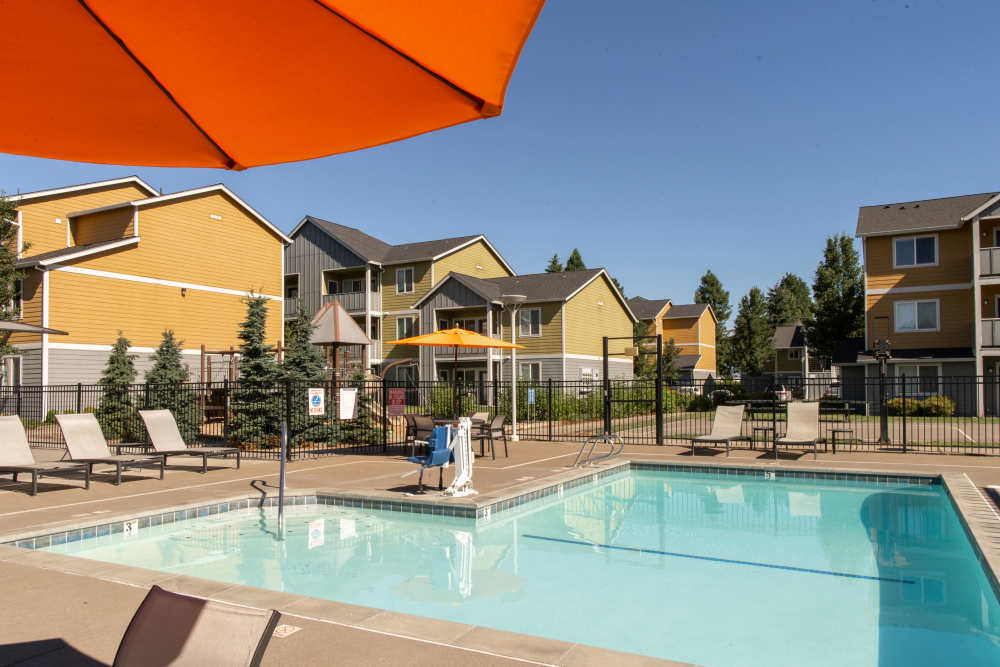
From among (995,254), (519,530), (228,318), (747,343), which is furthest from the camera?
(747,343)

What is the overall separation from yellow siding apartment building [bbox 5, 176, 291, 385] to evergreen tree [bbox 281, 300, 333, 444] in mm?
4094

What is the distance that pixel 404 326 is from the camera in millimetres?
40812

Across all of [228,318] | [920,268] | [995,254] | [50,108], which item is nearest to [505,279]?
[228,318]

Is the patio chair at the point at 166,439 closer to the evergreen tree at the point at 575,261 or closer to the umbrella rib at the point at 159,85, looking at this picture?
the umbrella rib at the point at 159,85

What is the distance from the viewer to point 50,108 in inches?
94.3

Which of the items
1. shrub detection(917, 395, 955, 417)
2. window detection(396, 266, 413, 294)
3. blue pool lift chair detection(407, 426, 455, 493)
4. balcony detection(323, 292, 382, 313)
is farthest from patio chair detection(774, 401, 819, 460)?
balcony detection(323, 292, 382, 313)

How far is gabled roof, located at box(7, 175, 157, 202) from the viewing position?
89.5ft

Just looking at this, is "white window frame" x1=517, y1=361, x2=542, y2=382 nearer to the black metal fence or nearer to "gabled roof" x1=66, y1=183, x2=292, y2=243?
the black metal fence

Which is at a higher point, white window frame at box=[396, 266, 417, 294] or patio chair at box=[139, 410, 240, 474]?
white window frame at box=[396, 266, 417, 294]

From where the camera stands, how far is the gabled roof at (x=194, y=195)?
27141 mm

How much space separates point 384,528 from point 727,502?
18.6ft

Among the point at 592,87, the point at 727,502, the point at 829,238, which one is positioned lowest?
the point at 727,502

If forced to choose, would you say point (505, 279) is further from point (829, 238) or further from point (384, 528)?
point (384, 528)

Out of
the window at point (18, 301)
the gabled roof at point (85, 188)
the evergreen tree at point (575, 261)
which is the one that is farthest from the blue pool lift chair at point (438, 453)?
the evergreen tree at point (575, 261)
